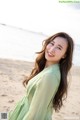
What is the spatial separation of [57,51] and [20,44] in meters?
1.00

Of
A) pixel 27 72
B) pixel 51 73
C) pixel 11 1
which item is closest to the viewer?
pixel 51 73

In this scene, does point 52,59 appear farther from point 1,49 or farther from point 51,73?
point 1,49

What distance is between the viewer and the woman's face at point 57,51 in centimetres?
130

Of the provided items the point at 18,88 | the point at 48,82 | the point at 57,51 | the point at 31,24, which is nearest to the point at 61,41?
the point at 57,51

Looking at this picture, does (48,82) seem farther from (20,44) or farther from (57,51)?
(20,44)

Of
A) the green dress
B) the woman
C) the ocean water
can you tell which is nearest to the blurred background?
the ocean water

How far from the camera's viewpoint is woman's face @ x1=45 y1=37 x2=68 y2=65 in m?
1.30

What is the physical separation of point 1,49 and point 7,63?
13 centimetres

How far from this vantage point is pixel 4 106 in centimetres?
221

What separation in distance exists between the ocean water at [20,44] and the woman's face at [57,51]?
0.91 m

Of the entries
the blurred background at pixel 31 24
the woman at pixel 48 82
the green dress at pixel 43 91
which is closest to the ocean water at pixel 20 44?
the blurred background at pixel 31 24

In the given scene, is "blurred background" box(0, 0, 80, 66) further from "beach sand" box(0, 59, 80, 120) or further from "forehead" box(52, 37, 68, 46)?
"forehead" box(52, 37, 68, 46)

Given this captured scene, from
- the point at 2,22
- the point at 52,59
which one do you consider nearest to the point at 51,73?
the point at 52,59

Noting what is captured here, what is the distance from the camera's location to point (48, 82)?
3.76ft
